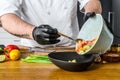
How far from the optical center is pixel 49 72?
3.79ft

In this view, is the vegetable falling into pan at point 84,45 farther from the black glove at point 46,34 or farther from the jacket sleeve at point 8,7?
A: the jacket sleeve at point 8,7

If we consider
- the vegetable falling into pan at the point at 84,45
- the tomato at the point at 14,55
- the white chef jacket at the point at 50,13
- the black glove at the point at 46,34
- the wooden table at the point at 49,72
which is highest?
the white chef jacket at the point at 50,13

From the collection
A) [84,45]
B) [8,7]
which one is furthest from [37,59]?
[8,7]

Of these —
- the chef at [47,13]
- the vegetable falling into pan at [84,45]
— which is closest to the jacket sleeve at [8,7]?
the chef at [47,13]

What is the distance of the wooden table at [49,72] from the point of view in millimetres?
1096

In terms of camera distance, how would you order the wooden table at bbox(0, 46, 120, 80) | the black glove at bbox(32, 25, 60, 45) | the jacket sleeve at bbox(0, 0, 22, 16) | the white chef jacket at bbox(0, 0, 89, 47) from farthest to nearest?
1. the white chef jacket at bbox(0, 0, 89, 47)
2. the jacket sleeve at bbox(0, 0, 22, 16)
3. the black glove at bbox(32, 25, 60, 45)
4. the wooden table at bbox(0, 46, 120, 80)

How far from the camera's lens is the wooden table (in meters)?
1.10

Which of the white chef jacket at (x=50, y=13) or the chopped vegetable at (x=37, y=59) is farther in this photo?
the white chef jacket at (x=50, y=13)

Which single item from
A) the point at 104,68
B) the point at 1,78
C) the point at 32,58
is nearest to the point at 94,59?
the point at 104,68

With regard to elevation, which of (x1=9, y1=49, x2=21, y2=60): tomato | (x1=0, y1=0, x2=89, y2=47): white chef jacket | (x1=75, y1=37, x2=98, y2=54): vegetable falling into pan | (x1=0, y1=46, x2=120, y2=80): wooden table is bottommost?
(x1=0, y1=46, x2=120, y2=80): wooden table

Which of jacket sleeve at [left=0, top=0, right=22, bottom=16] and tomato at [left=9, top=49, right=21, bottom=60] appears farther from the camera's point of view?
jacket sleeve at [left=0, top=0, right=22, bottom=16]

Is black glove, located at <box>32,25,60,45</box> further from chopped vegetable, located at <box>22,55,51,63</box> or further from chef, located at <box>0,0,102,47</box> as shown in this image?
chef, located at <box>0,0,102,47</box>

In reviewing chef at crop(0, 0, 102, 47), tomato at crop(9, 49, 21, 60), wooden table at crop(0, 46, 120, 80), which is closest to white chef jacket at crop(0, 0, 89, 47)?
chef at crop(0, 0, 102, 47)

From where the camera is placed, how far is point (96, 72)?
3.83 ft
